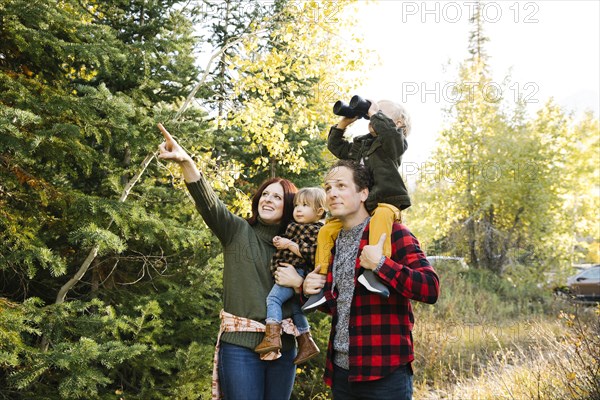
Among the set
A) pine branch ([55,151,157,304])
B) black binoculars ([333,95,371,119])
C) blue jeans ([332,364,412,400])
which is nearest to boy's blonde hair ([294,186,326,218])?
black binoculars ([333,95,371,119])

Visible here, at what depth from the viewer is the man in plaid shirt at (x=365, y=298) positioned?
1.87 m

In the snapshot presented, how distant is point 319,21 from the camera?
4973 millimetres

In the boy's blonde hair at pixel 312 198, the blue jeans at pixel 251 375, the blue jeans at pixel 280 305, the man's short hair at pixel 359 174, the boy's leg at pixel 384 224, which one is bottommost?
the blue jeans at pixel 251 375

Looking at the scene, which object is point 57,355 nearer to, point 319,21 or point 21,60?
point 21,60

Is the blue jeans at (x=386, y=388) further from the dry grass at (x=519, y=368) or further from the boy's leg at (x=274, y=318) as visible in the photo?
the dry grass at (x=519, y=368)

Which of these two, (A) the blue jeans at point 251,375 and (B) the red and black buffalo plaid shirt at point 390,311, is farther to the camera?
(A) the blue jeans at point 251,375

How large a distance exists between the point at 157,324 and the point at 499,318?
7197 millimetres

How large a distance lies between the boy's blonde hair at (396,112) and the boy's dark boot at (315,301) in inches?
33.8

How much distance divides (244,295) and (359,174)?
31.3 inches

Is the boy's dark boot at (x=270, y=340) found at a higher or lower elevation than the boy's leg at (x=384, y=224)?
lower

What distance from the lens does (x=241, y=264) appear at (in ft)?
7.79

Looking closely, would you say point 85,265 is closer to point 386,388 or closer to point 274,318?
point 274,318

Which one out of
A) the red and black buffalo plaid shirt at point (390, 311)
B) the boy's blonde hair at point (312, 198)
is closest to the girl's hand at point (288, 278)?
the red and black buffalo plaid shirt at point (390, 311)

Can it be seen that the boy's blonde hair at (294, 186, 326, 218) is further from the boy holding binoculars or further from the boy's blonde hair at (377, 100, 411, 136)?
the boy's blonde hair at (377, 100, 411, 136)
